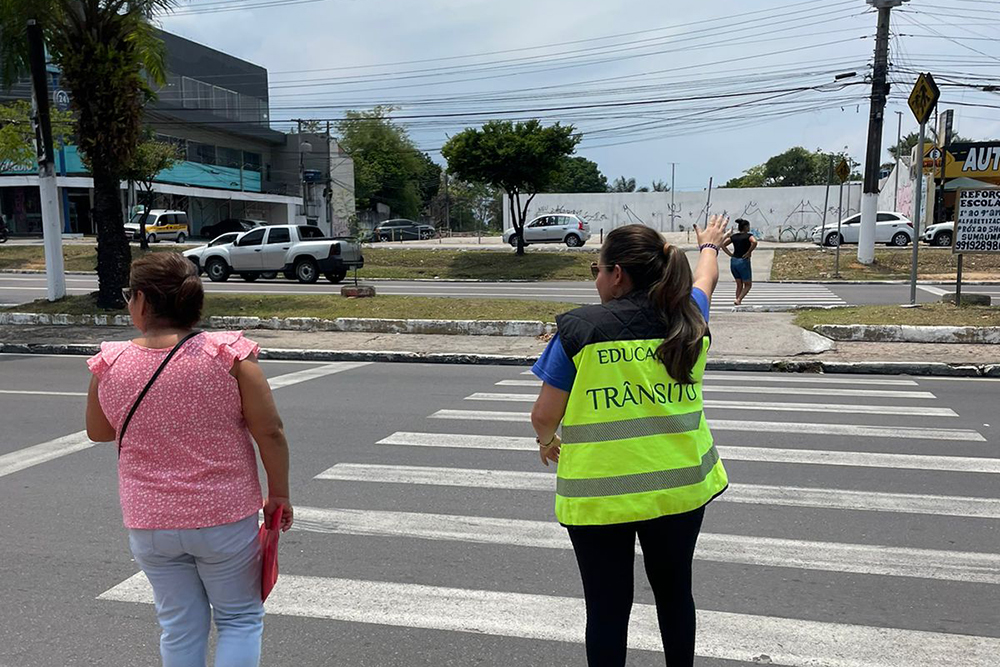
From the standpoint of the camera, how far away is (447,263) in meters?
30.8

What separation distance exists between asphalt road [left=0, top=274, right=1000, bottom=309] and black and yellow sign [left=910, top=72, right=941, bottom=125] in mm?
5079

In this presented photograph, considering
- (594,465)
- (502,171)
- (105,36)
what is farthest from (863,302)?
(594,465)

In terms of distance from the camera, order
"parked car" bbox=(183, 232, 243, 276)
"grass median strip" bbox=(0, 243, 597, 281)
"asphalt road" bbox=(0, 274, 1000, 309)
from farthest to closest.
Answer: "grass median strip" bbox=(0, 243, 597, 281)
"parked car" bbox=(183, 232, 243, 276)
"asphalt road" bbox=(0, 274, 1000, 309)

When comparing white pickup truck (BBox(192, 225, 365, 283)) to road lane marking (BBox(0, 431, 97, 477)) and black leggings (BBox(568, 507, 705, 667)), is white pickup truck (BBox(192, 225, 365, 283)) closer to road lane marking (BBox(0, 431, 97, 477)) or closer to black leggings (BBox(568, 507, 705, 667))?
road lane marking (BBox(0, 431, 97, 477))

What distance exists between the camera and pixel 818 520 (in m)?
5.20

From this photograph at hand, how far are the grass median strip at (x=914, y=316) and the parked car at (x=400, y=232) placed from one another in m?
46.2

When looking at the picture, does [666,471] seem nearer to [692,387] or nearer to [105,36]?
[692,387]

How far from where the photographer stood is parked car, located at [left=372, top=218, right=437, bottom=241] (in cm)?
5847

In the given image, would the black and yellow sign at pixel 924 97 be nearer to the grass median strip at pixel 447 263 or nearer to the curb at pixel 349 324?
the curb at pixel 349 324

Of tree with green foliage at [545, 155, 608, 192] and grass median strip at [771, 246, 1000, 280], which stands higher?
tree with green foliage at [545, 155, 608, 192]

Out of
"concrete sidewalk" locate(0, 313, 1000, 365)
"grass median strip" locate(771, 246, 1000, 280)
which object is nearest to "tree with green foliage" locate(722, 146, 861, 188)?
"grass median strip" locate(771, 246, 1000, 280)

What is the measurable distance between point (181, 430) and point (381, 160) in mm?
79611

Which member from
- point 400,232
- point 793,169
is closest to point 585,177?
point 793,169

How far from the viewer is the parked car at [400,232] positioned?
58.5m
